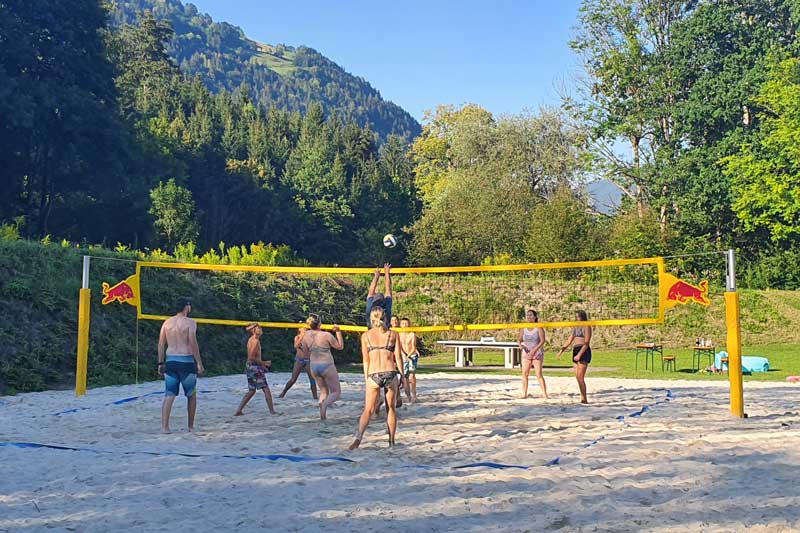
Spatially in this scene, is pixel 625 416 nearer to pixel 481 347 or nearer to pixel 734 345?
pixel 734 345

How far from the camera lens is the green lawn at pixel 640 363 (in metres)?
16.5

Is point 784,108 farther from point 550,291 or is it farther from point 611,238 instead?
point 550,291

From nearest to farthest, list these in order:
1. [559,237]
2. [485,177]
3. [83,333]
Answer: [83,333]
[559,237]
[485,177]

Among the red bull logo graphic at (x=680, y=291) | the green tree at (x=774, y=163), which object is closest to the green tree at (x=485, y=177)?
the green tree at (x=774, y=163)

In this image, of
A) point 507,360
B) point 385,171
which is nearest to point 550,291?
point 507,360

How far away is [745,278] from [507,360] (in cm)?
1889

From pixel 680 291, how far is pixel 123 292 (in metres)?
8.12

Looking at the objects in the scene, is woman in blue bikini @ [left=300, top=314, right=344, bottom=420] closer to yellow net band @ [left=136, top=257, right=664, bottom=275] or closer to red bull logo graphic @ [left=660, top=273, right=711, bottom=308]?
yellow net band @ [left=136, top=257, right=664, bottom=275]

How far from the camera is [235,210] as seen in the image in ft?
152

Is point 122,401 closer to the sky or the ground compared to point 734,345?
closer to the ground

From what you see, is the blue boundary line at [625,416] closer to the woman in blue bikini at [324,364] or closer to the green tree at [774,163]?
the woman in blue bikini at [324,364]

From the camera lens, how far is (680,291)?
10.3m

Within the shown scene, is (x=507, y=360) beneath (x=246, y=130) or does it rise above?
beneath

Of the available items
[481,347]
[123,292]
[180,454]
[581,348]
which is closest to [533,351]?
[581,348]
